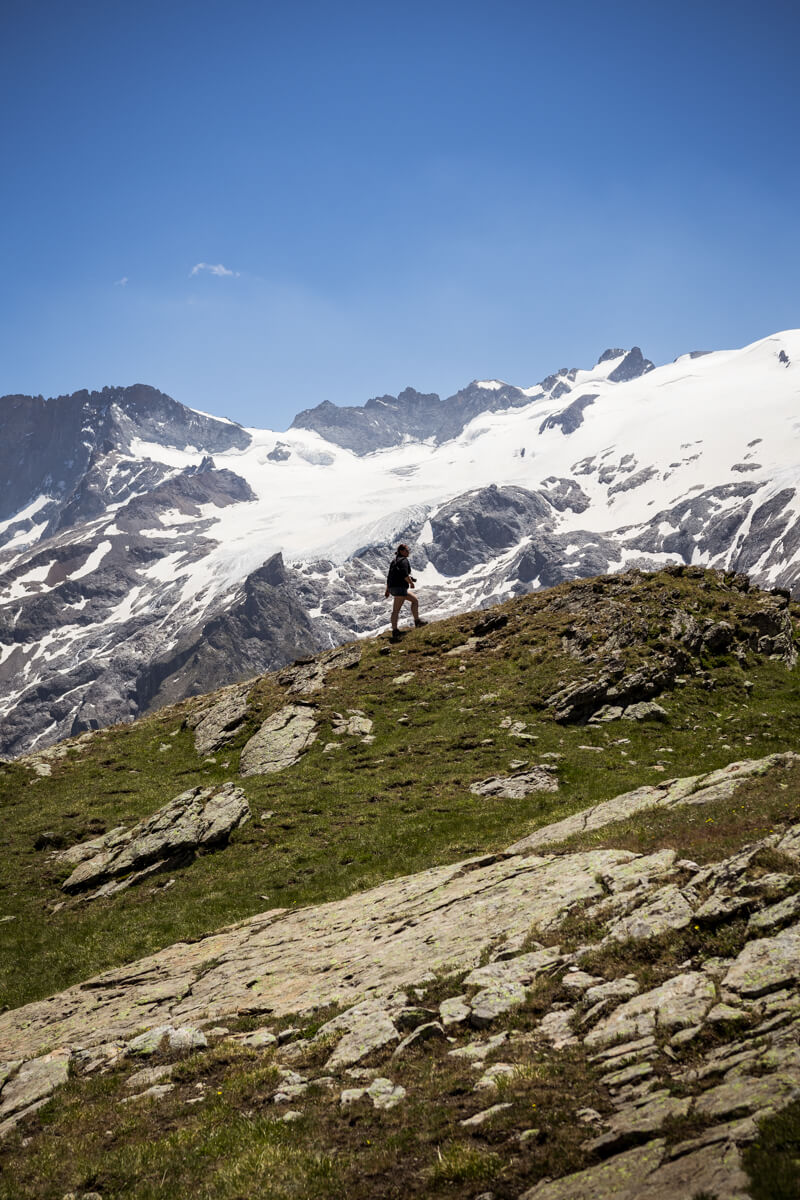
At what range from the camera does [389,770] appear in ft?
110

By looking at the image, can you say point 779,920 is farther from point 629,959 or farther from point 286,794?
point 286,794

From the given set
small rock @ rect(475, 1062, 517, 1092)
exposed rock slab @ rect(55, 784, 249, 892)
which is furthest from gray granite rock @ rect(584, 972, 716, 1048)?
exposed rock slab @ rect(55, 784, 249, 892)

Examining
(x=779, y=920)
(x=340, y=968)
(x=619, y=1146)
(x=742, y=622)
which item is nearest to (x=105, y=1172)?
(x=340, y=968)

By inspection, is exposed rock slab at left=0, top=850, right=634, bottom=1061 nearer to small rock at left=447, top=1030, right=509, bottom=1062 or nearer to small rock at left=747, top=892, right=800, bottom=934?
small rock at left=447, top=1030, right=509, bottom=1062

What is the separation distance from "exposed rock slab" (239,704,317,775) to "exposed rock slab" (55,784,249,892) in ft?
15.3

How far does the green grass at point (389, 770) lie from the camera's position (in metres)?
24.1

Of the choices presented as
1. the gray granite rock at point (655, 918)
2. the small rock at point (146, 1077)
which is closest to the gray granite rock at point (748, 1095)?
the gray granite rock at point (655, 918)

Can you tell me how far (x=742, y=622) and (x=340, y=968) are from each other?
3309cm

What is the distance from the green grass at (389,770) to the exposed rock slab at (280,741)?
89cm

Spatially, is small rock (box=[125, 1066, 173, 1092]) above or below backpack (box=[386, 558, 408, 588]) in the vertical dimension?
below

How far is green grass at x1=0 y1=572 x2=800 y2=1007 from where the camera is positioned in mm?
24116

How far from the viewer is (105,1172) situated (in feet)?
36.4

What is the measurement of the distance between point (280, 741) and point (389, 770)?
7.04 meters

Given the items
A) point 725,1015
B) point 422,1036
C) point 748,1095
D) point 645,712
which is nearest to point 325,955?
point 422,1036
